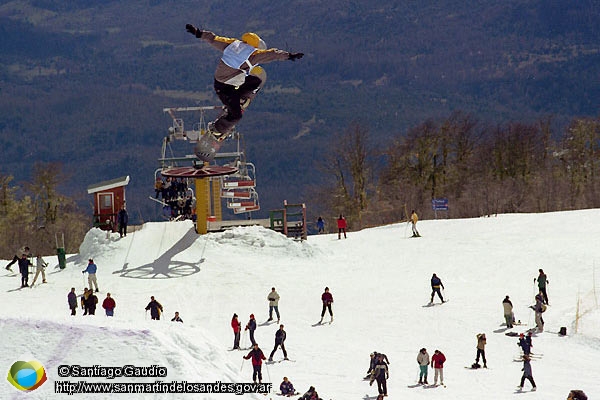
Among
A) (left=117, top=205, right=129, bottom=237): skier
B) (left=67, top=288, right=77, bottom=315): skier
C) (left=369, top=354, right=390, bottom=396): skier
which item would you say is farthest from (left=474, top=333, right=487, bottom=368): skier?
(left=117, top=205, right=129, bottom=237): skier

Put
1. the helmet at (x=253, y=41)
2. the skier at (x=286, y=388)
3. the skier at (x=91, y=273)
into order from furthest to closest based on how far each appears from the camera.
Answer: the helmet at (x=253, y=41) < the skier at (x=91, y=273) < the skier at (x=286, y=388)

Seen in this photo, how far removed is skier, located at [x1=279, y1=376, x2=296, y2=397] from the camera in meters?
23.5

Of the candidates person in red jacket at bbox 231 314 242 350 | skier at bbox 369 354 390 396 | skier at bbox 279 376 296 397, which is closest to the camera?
skier at bbox 279 376 296 397

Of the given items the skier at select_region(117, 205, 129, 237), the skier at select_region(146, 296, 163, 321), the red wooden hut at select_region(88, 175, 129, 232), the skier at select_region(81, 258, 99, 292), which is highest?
the red wooden hut at select_region(88, 175, 129, 232)

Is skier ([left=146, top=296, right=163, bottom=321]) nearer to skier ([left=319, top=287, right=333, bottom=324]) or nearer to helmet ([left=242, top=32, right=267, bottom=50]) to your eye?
skier ([left=319, top=287, right=333, bottom=324])

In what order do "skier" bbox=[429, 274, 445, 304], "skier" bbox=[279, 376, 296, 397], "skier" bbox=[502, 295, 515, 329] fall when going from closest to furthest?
"skier" bbox=[279, 376, 296, 397]
"skier" bbox=[502, 295, 515, 329]
"skier" bbox=[429, 274, 445, 304]

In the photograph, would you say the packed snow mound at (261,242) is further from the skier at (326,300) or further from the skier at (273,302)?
the skier at (326,300)

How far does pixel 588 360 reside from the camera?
2736 cm

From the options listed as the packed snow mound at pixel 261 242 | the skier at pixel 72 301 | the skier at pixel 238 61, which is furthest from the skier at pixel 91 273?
the skier at pixel 238 61

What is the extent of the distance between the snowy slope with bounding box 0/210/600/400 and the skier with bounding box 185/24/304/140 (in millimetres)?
6094

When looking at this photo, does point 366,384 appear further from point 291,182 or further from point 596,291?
point 291,182

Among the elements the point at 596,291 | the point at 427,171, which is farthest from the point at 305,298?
the point at 427,171

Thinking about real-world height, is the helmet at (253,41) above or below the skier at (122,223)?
above

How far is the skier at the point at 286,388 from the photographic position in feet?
77.3
